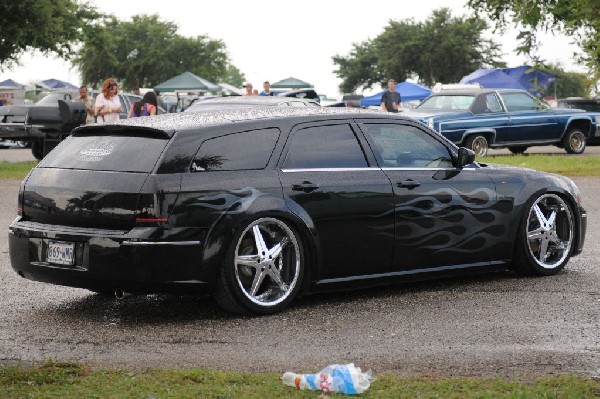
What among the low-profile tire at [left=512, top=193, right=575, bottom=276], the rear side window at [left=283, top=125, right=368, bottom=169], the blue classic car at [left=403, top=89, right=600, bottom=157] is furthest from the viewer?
the blue classic car at [left=403, top=89, right=600, bottom=157]

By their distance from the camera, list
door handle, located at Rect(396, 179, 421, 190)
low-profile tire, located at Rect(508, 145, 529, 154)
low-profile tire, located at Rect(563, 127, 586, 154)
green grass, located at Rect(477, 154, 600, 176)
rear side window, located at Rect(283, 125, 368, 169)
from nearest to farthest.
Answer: rear side window, located at Rect(283, 125, 368, 169), door handle, located at Rect(396, 179, 421, 190), green grass, located at Rect(477, 154, 600, 176), low-profile tire, located at Rect(563, 127, 586, 154), low-profile tire, located at Rect(508, 145, 529, 154)

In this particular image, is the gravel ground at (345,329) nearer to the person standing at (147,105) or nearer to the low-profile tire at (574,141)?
the person standing at (147,105)

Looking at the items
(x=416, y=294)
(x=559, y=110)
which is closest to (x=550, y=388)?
(x=416, y=294)

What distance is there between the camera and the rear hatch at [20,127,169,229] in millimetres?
7547

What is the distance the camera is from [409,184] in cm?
863

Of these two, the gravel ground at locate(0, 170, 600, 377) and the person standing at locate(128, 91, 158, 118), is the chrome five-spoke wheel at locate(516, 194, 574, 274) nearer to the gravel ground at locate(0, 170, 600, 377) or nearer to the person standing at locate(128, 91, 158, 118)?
the gravel ground at locate(0, 170, 600, 377)

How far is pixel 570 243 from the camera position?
9633mm

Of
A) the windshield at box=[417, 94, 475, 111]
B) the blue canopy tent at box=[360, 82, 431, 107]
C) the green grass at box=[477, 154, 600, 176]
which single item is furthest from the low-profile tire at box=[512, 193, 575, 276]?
the blue canopy tent at box=[360, 82, 431, 107]

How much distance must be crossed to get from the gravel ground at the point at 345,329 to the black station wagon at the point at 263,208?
0.81 feet

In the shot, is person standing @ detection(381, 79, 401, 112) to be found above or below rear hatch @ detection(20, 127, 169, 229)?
above

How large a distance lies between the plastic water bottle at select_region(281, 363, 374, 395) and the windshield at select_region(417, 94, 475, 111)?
65.7 ft

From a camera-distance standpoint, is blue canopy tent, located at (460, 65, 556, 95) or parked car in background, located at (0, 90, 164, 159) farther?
blue canopy tent, located at (460, 65, 556, 95)

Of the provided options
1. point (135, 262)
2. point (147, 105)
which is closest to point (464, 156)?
point (135, 262)

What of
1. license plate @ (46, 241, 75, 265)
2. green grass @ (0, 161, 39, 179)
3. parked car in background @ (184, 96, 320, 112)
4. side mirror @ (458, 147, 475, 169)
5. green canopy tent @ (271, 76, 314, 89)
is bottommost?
green grass @ (0, 161, 39, 179)
